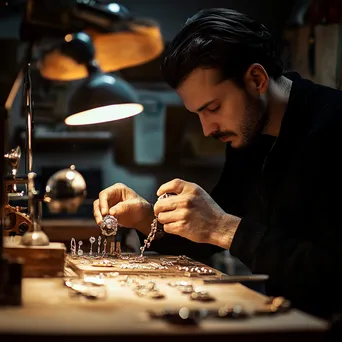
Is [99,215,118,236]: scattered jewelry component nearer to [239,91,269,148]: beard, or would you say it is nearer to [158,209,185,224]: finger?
[158,209,185,224]: finger

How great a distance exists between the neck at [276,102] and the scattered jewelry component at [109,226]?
78 centimetres

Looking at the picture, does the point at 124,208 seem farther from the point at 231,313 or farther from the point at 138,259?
the point at 231,313

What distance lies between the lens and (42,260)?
2180mm

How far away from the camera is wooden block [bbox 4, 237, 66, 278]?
2.16 metres

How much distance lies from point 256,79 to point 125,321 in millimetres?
1643

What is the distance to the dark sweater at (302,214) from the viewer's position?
237cm

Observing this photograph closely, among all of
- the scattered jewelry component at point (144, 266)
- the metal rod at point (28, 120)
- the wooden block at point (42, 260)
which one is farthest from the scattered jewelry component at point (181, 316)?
the metal rod at point (28, 120)

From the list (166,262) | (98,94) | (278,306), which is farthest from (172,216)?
(278,306)

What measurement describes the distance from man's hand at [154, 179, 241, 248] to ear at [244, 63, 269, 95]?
0.55 m

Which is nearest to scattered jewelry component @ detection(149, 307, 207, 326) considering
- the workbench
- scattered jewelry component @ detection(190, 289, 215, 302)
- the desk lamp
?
the workbench

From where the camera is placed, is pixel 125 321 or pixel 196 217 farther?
pixel 196 217

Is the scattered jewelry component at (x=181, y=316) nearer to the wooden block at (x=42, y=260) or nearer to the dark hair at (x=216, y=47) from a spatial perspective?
the wooden block at (x=42, y=260)

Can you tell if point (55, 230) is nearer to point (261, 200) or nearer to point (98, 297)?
point (261, 200)

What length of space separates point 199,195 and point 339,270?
0.62 meters
